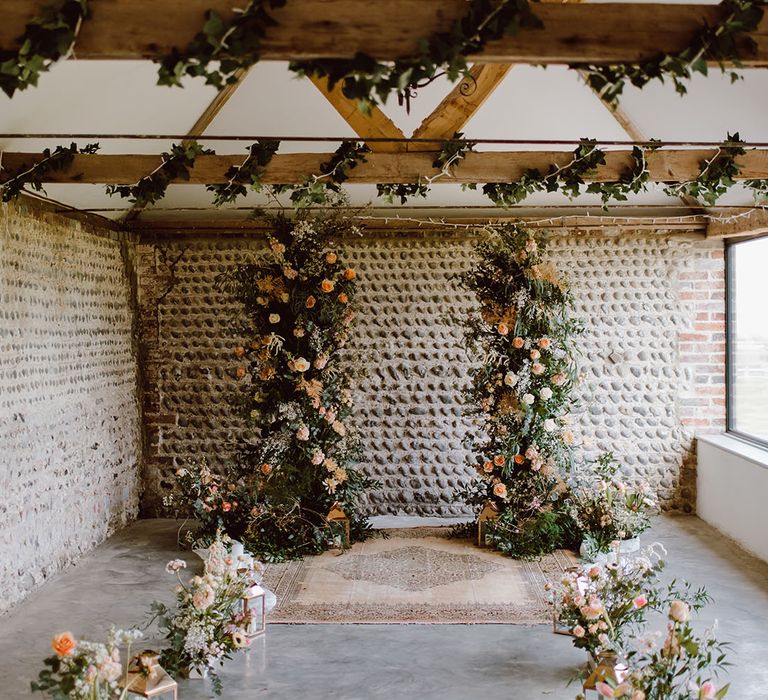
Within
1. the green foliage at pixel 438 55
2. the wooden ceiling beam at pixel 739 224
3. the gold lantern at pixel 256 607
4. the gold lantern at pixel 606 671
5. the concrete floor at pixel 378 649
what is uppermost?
the green foliage at pixel 438 55

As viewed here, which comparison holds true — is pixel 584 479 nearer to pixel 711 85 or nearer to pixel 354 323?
pixel 354 323

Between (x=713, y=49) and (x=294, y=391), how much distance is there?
4.63 metres

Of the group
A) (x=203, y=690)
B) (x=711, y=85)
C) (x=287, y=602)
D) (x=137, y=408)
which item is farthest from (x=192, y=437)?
(x=711, y=85)

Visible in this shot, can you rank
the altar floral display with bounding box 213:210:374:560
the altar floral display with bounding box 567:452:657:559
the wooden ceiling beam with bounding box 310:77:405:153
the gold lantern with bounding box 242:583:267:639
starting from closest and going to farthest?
the gold lantern with bounding box 242:583:267:639
the wooden ceiling beam with bounding box 310:77:405:153
the altar floral display with bounding box 567:452:657:559
the altar floral display with bounding box 213:210:374:560

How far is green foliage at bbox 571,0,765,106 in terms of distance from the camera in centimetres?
319

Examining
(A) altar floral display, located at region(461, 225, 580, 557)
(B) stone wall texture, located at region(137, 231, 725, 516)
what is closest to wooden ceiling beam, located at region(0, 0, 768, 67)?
(A) altar floral display, located at region(461, 225, 580, 557)

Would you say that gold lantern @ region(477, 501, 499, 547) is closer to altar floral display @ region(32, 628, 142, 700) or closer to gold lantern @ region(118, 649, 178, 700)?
gold lantern @ region(118, 649, 178, 700)

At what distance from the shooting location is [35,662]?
4895 mm

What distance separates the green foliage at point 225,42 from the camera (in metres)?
3.05

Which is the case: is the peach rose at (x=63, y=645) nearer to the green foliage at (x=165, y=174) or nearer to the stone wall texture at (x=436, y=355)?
the green foliage at (x=165, y=174)

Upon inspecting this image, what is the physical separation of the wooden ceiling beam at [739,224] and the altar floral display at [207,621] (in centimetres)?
528

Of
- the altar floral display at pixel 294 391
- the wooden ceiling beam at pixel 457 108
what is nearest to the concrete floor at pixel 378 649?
the altar floral display at pixel 294 391

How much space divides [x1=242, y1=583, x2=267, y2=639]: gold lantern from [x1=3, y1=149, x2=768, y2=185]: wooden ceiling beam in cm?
271

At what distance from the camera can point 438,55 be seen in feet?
10.2
